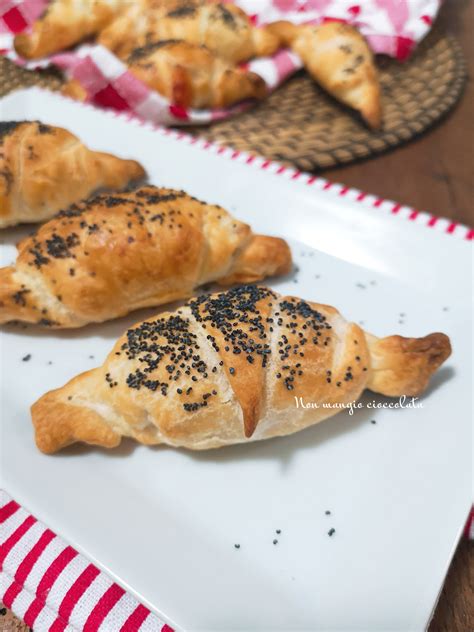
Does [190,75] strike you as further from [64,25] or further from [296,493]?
[296,493]

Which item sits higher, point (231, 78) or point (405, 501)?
point (231, 78)

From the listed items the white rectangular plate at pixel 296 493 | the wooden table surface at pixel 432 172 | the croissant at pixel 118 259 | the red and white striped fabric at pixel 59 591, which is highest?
the wooden table surface at pixel 432 172

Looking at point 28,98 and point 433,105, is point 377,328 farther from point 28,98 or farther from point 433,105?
point 28,98

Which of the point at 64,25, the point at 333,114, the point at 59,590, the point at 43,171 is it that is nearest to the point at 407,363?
the point at 59,590

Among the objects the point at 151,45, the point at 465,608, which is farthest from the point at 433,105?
the point at 465,608

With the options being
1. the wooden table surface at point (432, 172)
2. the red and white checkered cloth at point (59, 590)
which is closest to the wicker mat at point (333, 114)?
the wooden table surface at point (432, 172)

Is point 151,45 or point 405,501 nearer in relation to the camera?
point 405,501

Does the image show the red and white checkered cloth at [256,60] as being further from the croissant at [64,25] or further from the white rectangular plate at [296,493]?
the white rectangular plate at [296,493]

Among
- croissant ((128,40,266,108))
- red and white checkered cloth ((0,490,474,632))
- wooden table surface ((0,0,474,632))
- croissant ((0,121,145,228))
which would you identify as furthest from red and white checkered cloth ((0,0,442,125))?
red and white checkered cloth ((0,490,474,632))
